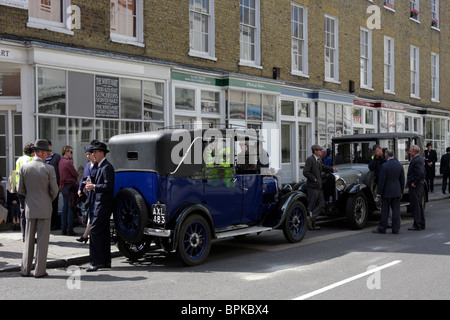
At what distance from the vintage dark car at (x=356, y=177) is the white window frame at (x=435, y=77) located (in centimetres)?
1709

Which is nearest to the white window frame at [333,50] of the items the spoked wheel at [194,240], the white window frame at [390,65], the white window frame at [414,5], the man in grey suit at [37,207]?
the white window frame at [390,65]

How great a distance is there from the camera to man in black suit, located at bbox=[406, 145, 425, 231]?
11.0m

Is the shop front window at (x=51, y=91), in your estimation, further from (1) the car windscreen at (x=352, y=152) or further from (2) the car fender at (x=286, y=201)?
(1) the car windscreen at (x=352, y=152)

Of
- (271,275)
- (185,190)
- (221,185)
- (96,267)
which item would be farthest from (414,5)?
(96,267)

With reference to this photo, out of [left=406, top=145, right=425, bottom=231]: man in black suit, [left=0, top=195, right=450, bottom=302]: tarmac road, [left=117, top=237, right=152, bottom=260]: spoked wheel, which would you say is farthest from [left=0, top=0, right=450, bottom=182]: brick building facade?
[left=406, top=145, right=425, bottom=231]: man in black suit

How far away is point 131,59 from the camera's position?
12.9 m

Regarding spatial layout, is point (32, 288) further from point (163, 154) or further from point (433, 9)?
point (433, 9)

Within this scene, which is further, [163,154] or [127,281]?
[163,154]

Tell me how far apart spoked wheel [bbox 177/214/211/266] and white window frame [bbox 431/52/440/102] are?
81.1 ft

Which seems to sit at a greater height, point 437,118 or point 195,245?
point 437,118

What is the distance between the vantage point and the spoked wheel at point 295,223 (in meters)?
9.27

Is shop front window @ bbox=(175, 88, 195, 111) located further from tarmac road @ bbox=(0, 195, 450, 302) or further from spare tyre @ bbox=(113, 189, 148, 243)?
spare tyre @ bbox=(113, 189, 148, 243)
